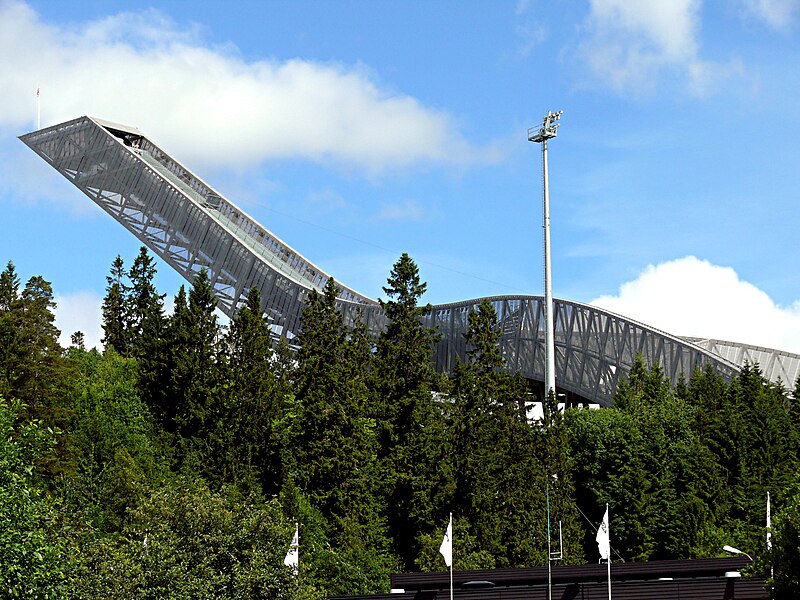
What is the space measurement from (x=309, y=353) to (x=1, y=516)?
44132mm

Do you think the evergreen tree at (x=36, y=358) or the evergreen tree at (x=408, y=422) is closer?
the evergreen tree at (x=36, y=358)

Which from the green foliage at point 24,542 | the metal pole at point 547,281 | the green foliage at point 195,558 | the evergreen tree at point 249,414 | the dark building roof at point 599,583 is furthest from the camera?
the metal pole at point 547,281

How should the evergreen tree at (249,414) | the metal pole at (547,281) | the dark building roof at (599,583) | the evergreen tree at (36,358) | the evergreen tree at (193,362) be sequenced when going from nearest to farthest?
1. the dark building roof at (599,583)
2. the evergreen tree at (36,358)
3. the evergreen tree at (249,414)
4. the evergreen tree at (193,362)
5. the metal pole at (547,281)

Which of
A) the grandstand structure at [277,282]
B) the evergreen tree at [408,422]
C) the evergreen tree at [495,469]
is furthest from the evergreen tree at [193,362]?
the grandstand structure at [277,282]

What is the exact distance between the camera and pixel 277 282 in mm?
105250

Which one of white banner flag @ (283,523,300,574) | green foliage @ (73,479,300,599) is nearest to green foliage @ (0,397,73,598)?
green foliage @ (73,479,300,599)

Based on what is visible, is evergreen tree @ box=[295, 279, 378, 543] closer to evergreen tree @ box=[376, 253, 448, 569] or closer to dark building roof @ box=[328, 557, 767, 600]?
evergreen tree @ box=[376, 253, 448, 569]

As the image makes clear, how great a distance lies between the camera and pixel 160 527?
44.1m

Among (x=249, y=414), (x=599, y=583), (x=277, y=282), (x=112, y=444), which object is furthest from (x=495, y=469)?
(x=277, y=282)

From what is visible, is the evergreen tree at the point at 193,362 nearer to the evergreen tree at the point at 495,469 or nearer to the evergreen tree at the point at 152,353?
the evergreen tree at the point at 152,353

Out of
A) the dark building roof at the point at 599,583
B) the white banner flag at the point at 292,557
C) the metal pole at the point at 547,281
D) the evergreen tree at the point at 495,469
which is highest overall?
the metal pole at the point at 547,281

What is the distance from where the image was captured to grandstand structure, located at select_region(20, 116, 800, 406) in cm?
9775

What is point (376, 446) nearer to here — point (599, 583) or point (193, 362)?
point (193, 362)

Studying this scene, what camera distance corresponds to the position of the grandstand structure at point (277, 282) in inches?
3848
